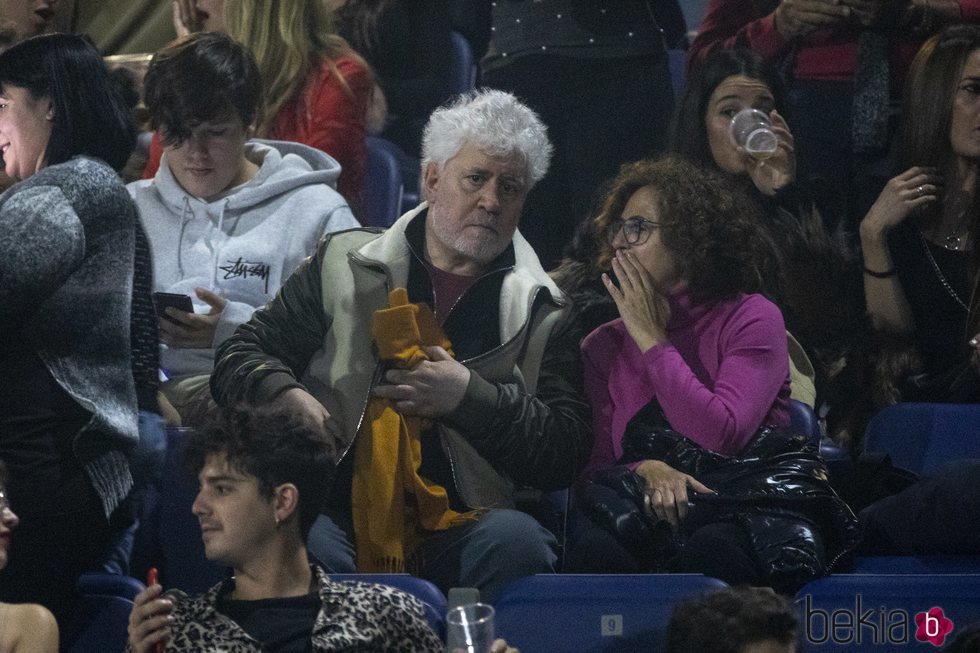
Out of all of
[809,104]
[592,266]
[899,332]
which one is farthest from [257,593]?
[809,104]

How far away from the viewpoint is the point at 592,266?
3357 mm

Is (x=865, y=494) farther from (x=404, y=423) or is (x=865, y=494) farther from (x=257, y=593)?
(x=257, y=593)

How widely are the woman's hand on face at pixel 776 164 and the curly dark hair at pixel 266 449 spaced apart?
1.38 m

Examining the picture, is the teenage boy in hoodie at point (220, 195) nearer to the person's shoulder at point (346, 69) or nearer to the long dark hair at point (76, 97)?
the person's shoulder at point (346, 69)

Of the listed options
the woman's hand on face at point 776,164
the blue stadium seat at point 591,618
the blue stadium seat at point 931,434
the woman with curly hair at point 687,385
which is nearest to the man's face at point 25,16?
the woman with curly hair at point 687,385

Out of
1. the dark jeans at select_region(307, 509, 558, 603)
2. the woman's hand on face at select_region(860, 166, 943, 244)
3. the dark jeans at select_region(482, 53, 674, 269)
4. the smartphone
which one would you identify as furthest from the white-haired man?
the woman's hand on face at select_region(860, 166, 943, 244)

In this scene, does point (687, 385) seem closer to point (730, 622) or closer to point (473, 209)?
point (473, 209)

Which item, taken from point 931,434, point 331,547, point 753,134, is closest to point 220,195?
point 331,547

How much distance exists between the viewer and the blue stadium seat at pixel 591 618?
2.65 metres

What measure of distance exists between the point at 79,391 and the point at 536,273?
3.16ft

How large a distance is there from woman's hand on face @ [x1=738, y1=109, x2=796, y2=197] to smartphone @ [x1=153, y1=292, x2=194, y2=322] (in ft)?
4.10

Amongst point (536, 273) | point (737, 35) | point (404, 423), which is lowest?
point (404, 423)

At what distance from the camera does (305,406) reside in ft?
9.68

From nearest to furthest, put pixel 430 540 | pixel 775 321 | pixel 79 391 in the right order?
pixel 79 391
pixel 430 540
pixel 775 321
